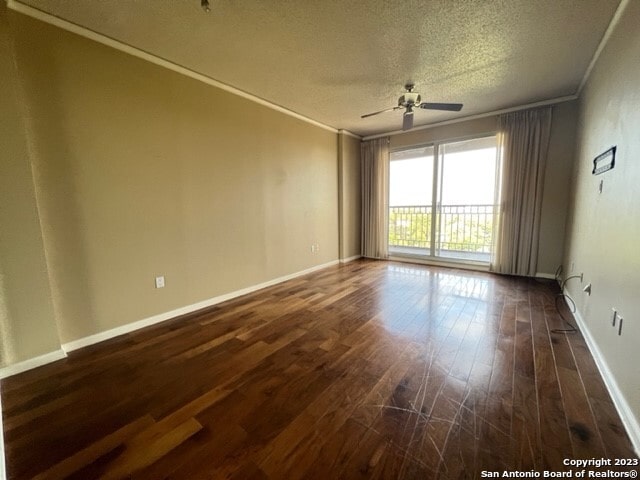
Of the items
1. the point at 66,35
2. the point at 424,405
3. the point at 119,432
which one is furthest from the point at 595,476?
the point at 66,35

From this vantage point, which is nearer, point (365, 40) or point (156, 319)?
point (365, 40)

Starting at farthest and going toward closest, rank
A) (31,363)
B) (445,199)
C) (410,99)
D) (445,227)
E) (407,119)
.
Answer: (445,227)
(445,199)
(407,119)
(410,99)
(31,363)

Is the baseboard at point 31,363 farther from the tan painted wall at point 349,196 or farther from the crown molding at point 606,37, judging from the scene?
the crown molding at point 606,37

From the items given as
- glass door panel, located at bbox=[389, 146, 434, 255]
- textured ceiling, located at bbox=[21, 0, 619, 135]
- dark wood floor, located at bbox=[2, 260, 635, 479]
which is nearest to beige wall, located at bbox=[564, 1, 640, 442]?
dark wood floor, located at bbox=[2, 260, 635, 479]

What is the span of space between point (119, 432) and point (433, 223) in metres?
4.96

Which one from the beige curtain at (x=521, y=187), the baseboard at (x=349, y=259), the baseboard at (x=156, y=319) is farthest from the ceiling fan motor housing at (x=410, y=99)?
the baseboard at (x=349, y=259)

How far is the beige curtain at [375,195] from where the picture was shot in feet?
17.1

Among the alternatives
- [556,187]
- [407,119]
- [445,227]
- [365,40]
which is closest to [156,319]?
[365,40]

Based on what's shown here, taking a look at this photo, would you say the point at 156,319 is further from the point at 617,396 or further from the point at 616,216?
the point at 616,216

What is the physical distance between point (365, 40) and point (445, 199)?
341cm

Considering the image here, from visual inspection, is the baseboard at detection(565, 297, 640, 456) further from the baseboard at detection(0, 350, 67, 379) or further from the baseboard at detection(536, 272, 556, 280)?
the baseboard at detection(0, 350, 67, 379)

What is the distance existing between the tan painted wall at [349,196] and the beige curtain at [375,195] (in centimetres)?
13

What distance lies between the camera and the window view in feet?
14.6

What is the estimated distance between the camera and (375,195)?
532cm
